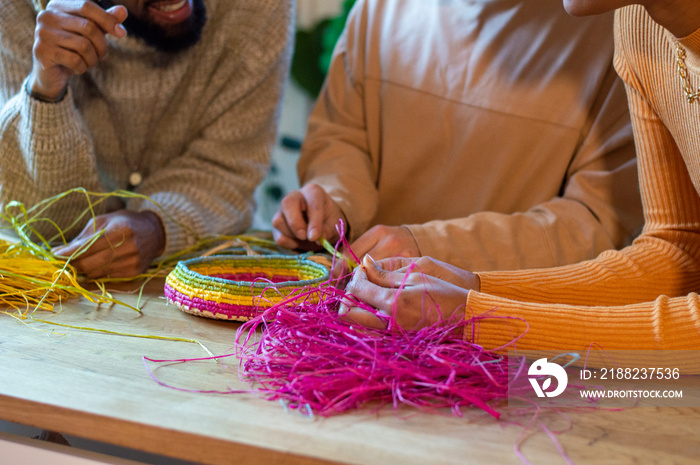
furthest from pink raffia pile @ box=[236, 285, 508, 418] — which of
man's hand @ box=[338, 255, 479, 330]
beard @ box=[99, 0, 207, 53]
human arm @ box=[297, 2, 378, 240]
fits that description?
beard @ box=[99, 0, 207, 53]

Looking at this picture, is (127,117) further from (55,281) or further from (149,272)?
(55,281)

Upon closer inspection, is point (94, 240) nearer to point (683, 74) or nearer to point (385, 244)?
point (385, 244)

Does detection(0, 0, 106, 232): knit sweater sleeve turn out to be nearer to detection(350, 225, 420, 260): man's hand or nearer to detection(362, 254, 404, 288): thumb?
detection(350, 225, 420, 260): man's hand

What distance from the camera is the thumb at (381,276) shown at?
2.36 ft

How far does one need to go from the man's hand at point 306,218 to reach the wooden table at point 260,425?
1.32 ft

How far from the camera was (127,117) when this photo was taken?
1.33 metres

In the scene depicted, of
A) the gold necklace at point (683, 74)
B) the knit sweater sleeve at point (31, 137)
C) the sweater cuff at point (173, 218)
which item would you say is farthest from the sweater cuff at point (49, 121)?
the gold necklace at point (683, 74)

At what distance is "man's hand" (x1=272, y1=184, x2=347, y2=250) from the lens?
1039 millimetres

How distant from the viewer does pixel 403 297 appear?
69 cm

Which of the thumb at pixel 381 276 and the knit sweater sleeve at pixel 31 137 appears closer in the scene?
the thumb at pixel 381 276

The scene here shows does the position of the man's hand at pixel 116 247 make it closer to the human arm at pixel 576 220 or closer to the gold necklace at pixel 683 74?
the human arm at pixel 576 220

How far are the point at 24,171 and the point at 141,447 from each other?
0.86 metres

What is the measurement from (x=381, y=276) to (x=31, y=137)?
0.78 meters

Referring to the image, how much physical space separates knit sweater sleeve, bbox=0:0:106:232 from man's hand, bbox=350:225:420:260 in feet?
1.99
